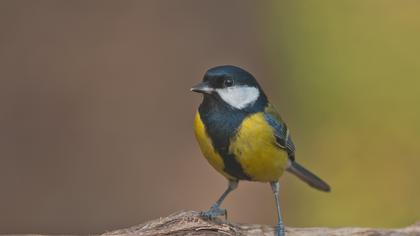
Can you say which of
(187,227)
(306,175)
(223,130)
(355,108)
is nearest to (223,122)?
(223,130)

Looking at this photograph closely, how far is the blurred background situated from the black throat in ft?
8.09

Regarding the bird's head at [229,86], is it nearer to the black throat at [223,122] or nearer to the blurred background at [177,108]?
the black throat at [223,122]

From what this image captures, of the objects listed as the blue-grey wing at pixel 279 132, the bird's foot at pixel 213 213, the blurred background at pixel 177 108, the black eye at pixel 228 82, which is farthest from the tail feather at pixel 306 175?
the blurred background at pixel 177 108

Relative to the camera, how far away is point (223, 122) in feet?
11.8

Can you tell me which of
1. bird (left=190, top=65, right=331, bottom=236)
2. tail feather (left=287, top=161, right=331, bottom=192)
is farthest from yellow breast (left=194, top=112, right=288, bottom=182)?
tail feather (left=287, top=161, right=331, bottom=192)

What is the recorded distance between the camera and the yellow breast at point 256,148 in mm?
3586

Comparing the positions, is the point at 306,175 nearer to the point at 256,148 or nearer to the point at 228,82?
the point at 256,148

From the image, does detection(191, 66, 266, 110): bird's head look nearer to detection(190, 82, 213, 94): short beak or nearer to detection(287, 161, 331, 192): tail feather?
detection(190, 82, 213, 94): short beak

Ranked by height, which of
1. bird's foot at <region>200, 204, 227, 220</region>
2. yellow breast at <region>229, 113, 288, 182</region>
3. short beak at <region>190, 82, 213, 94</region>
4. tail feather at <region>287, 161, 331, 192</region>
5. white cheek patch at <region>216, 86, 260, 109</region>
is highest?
short beak at <region>190, 82, 213, 94</region>

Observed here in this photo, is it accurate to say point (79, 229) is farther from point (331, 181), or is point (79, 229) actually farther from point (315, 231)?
point (315, 231)

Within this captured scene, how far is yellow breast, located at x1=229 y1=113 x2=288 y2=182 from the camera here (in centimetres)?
359

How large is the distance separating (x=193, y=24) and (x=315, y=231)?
5250mm

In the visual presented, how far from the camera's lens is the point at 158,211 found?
6582mm

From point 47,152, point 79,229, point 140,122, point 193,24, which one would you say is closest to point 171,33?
point 193,24
